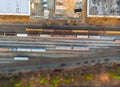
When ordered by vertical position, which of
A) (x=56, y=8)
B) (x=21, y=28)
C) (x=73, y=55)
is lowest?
(x=73, y=55)

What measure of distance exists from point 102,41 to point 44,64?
158 inches

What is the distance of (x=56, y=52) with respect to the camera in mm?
20750

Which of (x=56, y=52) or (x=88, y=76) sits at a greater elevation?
(x=56, y=52)

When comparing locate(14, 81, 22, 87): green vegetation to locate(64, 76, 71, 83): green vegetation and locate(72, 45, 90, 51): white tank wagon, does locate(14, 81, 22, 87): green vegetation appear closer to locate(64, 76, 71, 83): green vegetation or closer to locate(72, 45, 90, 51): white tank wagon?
locate(64, 76, 71, 83): green vegetation

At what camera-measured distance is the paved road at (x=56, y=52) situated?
67.5 feet

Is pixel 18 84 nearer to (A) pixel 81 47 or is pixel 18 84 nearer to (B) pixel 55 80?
(B) pixel 55 80

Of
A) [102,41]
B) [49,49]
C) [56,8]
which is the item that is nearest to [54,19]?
[56,8]

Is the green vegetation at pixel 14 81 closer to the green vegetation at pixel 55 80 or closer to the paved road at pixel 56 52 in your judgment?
the paved road at pixel 56 52

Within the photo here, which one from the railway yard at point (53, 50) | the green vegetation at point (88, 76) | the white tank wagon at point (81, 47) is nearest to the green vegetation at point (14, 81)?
the railway yard at point (53, 50)

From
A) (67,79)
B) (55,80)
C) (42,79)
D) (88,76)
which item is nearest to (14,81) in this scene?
(42,79)

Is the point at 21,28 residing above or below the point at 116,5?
below

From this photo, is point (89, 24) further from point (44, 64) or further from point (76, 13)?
point (44, 64)

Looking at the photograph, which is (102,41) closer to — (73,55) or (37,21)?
(73,55)

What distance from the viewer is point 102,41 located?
20.6m
